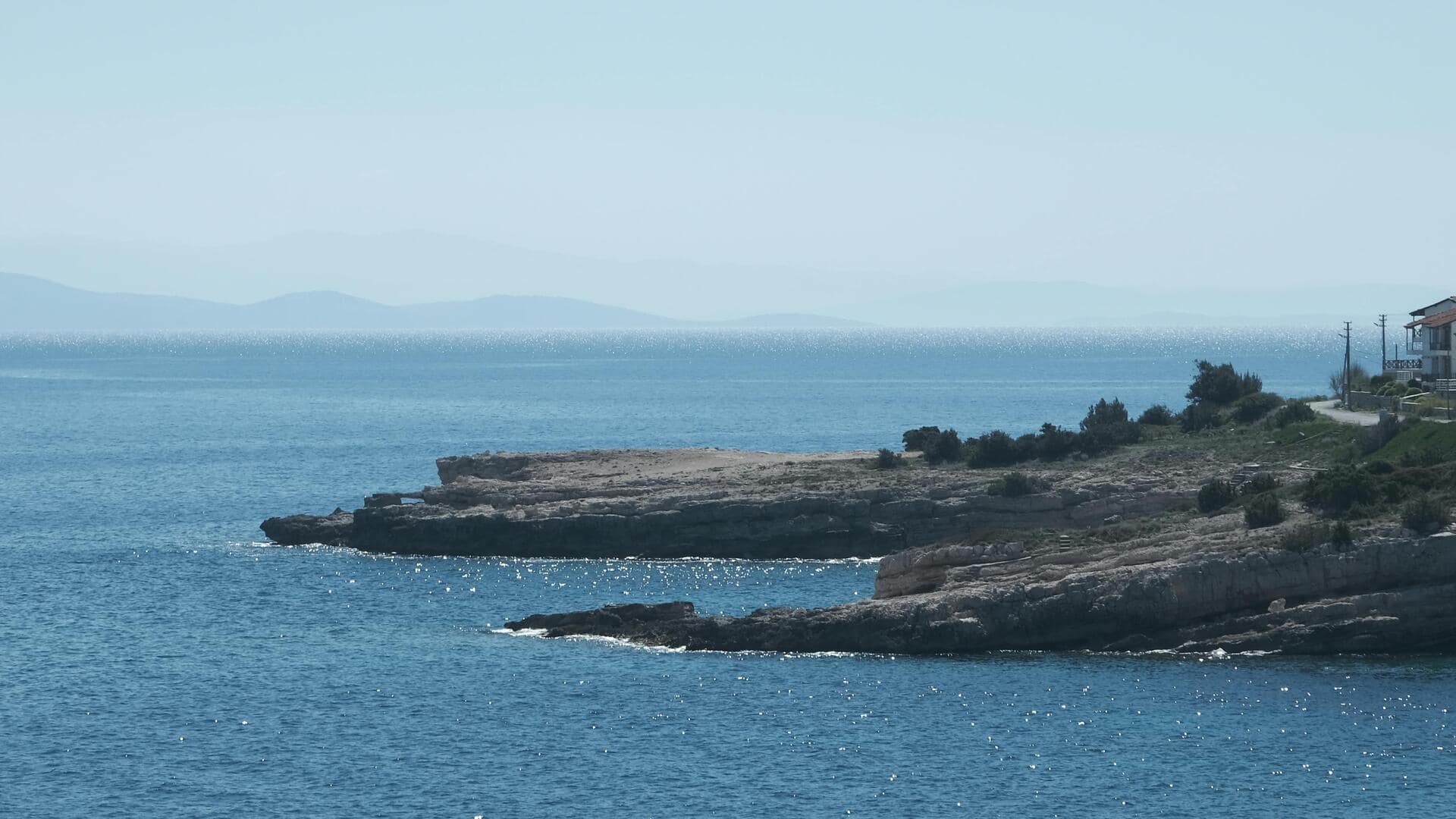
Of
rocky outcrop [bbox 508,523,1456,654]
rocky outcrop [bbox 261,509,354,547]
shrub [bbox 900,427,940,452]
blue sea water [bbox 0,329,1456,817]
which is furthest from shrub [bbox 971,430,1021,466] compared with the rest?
rocky outcrop [bbox 261,509,354,547]

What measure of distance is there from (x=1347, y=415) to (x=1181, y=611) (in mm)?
29821

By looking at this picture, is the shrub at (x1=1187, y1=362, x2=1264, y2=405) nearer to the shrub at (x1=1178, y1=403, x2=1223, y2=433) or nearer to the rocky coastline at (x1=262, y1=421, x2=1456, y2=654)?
the shrub at (x1=1178, y1=403, x2=1223, y2=433)

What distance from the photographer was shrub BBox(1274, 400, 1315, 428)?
76.6 metres

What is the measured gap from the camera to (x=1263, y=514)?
5534 cm

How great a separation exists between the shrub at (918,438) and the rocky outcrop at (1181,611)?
27.4 m

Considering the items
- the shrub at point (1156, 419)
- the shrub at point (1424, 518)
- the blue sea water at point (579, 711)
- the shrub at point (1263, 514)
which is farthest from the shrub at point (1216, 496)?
the shrub at point (1156, 419)

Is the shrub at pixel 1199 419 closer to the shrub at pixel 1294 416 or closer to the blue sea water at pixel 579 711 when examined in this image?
the shrub at pixel 1294 416

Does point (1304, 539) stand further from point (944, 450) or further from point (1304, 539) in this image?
point (944, 450)

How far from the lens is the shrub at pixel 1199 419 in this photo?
80875 mm

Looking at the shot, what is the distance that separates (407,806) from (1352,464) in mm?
36318

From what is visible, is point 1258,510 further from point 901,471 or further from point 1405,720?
point 901,471

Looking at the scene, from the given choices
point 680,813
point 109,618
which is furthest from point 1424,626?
point 109,618

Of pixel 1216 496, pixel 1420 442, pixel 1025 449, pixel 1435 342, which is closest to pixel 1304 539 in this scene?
pixel 1216 496

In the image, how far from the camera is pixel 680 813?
37.8 meters
